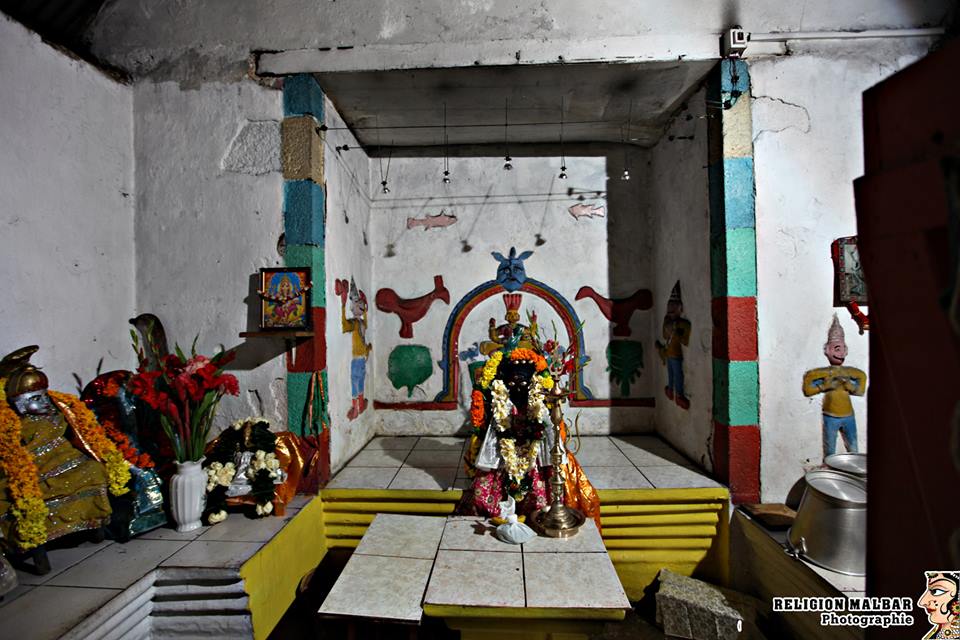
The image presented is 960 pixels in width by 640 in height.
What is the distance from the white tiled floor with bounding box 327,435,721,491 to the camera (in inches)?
142

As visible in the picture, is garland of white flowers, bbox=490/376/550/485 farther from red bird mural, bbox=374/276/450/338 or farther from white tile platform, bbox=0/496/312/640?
red bird mural, bbox=374/276/450/338

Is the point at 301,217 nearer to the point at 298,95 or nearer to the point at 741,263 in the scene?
the point at 298,95

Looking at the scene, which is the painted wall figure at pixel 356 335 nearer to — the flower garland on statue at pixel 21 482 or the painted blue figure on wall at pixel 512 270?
the painted blue figure on wall at pixel 512 270

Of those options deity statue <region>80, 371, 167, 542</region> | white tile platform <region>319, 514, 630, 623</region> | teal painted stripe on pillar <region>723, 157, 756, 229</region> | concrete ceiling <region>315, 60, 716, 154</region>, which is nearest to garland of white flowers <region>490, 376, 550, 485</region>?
white tile platform <region>319, 514, 630, 623</region>

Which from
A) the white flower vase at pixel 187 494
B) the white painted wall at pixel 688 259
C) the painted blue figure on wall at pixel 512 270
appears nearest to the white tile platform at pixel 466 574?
the white flower vase at pixel 187 494

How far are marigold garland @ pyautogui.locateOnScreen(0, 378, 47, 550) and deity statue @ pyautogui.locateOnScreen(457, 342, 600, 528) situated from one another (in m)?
2.41

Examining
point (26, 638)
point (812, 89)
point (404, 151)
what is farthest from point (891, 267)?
point (404, 151)

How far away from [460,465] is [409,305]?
6.23ft

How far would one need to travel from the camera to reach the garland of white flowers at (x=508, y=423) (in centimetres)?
313

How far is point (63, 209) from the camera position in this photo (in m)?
3.10

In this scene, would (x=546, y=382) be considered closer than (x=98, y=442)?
No

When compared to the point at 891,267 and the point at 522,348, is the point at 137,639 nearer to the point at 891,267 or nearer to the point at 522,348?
the point at 522,348

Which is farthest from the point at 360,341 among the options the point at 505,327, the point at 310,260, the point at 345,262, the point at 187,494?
the point at 187,494

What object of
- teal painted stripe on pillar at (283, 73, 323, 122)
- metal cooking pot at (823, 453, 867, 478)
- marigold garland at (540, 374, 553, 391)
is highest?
teal painted stripe on pillar at (283, 73, 323, 122)
